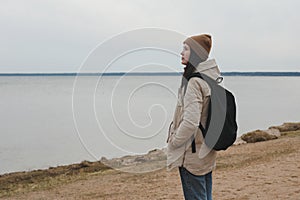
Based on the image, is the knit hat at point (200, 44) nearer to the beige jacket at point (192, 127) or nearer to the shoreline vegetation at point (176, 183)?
the beige jacket at point (192, 127)

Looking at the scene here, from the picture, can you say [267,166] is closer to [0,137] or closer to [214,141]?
[214,141]

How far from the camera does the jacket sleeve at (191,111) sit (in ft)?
8.54

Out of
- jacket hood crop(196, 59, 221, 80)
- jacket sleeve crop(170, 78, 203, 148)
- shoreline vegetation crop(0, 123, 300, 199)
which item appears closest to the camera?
jacket sleeve crop(170, 78, 203, 148)

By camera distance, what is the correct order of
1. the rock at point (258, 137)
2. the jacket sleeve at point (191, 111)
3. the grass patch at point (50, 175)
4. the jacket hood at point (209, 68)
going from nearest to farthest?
the jacket sleeve at point (191, 111)
the jacket hood at point (209, 68)
the grass patch at point (50, 175)
the rock at point (258, 137)

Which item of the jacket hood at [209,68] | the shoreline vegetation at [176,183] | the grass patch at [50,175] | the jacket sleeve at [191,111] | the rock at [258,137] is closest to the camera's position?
the jacket sleeve at [191,111]

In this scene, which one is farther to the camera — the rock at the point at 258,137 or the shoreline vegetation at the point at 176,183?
the rock at the point at 258,137

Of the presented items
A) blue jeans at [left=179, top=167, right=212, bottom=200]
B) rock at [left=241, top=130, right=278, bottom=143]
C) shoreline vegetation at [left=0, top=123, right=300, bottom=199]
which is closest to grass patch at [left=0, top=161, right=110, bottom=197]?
shoreline vegetation at [left=0, top=123, right=300, bottom=199]

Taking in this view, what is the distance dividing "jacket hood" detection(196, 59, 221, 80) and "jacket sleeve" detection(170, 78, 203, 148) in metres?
0.12

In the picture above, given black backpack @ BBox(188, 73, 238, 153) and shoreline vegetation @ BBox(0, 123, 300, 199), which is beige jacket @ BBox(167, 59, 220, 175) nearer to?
black backpack @ BBox(188, 73, 238, 153)

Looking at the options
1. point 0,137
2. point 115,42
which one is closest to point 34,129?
point 0,137

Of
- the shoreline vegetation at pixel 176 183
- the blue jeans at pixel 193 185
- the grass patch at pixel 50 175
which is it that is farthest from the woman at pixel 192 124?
the grass patch at pixel 50 175

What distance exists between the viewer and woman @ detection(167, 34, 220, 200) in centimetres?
264

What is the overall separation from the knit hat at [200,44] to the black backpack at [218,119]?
160mm

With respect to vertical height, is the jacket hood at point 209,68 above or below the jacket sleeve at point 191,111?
above
